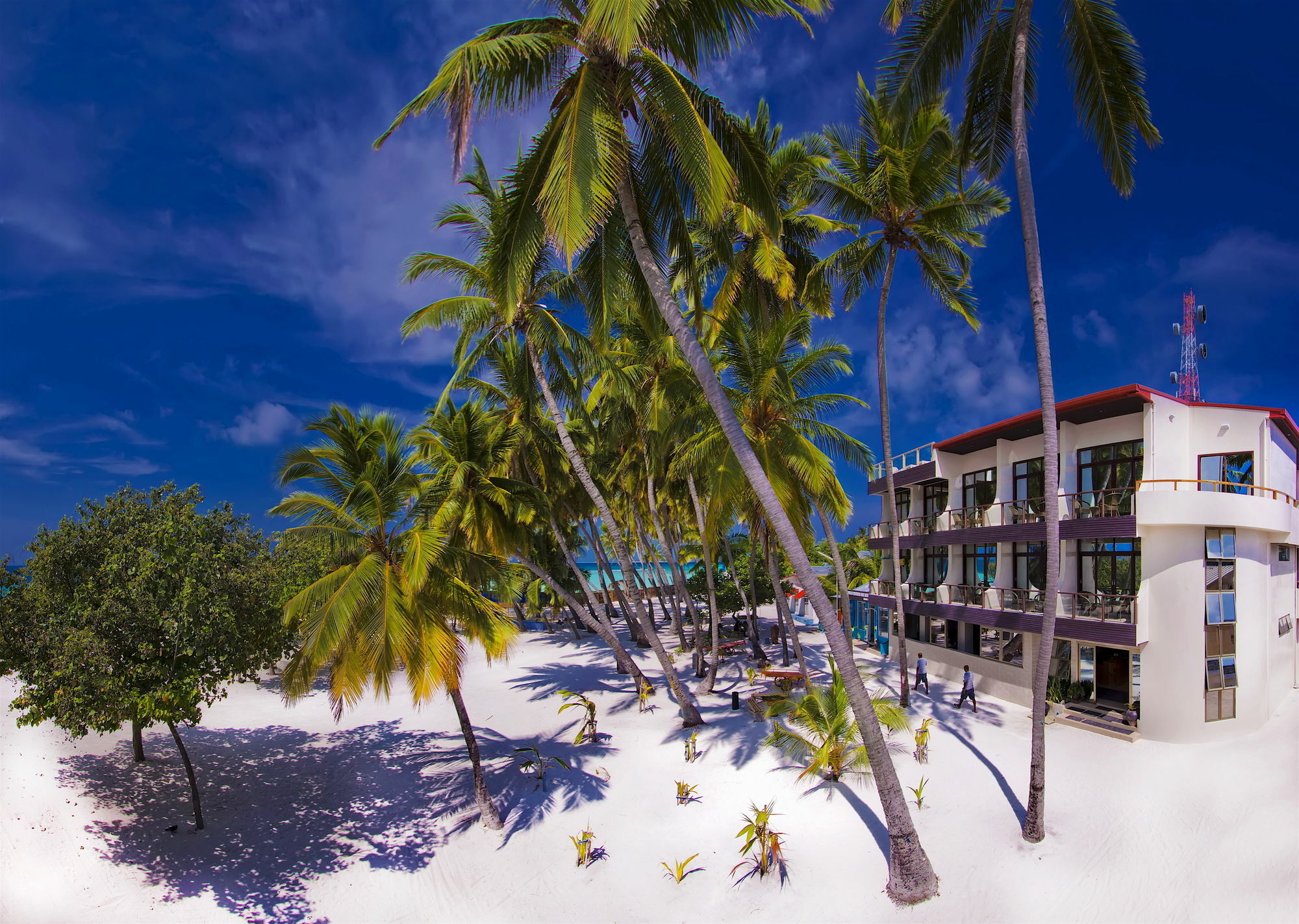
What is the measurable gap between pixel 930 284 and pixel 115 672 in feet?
63.9

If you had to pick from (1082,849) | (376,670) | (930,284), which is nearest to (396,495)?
(376,670)

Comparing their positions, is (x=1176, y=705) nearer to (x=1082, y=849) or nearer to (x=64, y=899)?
(x=1082, y=849)

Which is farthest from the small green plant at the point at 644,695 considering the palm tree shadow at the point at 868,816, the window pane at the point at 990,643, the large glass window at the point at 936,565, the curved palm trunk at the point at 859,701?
the large glass window at the point at 936,565

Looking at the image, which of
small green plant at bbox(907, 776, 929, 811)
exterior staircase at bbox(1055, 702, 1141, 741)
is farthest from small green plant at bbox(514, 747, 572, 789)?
exterior staircase at bbox(1055, 702, 1141, 741)

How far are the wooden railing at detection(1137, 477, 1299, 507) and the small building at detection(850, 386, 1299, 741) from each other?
0.24 feet

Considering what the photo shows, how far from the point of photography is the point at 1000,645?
1938 centimetres

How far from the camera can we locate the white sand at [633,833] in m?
9.09

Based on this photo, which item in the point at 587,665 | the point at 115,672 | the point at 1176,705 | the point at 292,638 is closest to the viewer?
the point at 115,672

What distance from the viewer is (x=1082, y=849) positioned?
9.66 metres

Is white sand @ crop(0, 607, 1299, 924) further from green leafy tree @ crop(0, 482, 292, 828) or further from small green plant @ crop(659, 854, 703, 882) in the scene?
green leafy tree @ crop(0, 482, 292, 828)

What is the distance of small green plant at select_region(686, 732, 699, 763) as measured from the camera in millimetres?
13664

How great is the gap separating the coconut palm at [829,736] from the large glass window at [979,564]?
30.1 ft

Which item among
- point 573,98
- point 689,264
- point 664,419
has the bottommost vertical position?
point 664,419

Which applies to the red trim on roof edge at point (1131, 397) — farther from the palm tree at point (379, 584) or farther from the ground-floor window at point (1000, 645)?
the palm tree at point (379, 584)
